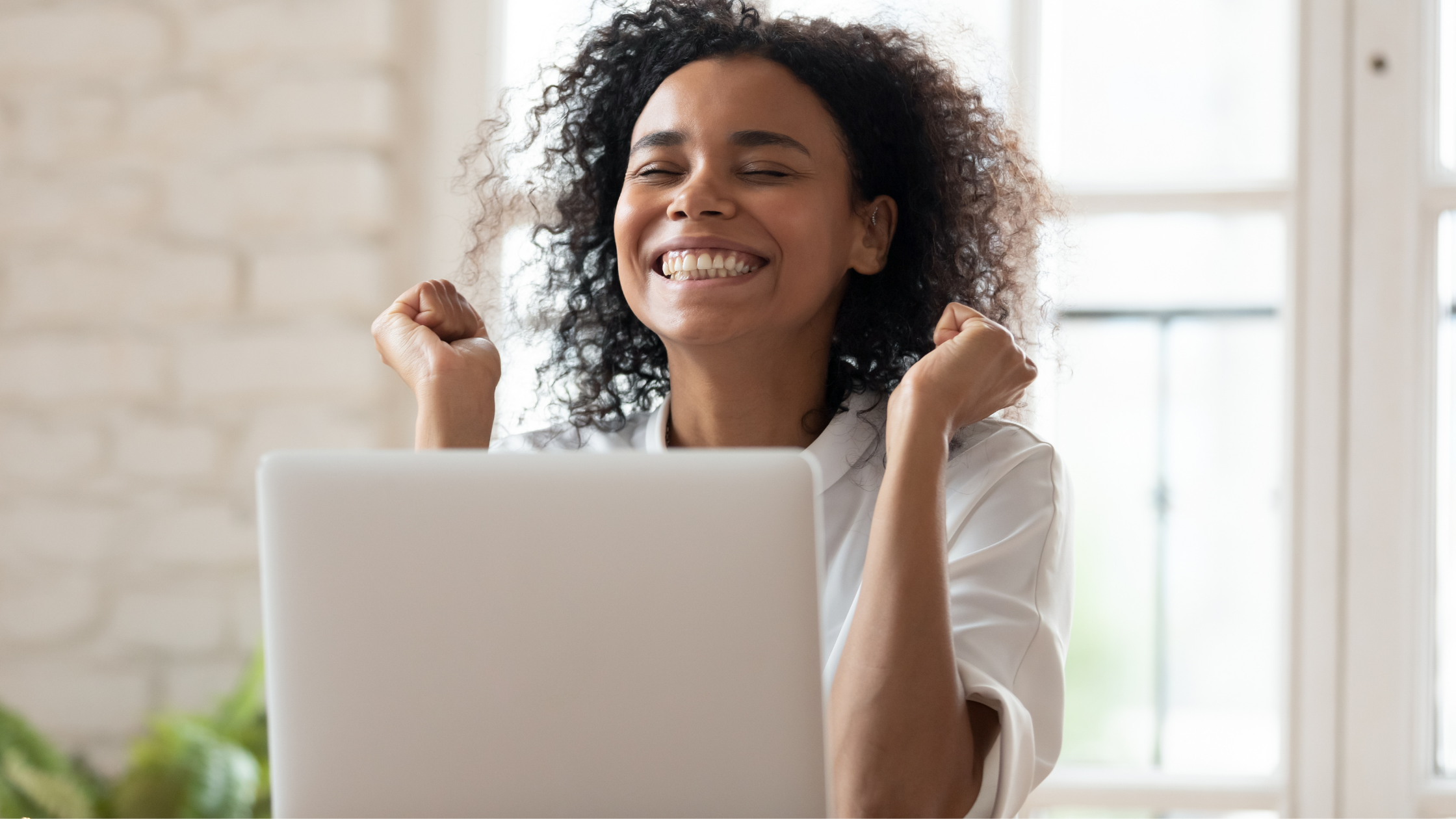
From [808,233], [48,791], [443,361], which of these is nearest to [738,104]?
[808,233]

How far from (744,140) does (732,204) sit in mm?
73

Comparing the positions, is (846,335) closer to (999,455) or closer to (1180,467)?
(999,455)

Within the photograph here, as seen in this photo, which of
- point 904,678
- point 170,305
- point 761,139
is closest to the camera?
point 904,678

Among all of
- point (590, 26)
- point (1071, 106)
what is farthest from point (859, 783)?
point (1071, 106)

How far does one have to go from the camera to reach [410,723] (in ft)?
2.32

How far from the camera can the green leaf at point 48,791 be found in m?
1.78

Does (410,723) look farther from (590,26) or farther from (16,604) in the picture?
(16,604)

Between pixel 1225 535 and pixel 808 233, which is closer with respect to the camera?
pixel 808 233

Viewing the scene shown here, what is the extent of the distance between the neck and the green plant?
813mm

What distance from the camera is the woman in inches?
40.9

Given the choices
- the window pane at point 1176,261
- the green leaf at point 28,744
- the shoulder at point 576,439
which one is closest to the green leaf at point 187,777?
the green leaf at point 28,744

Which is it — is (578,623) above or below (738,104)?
below

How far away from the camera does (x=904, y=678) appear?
3.32 ft

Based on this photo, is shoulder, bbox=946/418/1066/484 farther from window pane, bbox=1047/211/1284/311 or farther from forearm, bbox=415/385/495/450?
window pane, bbox=1047/211/1284/311
